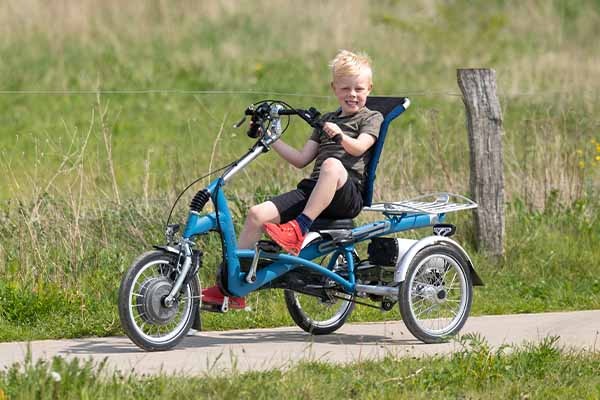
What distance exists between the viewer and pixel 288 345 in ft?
27.1

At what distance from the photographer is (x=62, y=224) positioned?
9.77m

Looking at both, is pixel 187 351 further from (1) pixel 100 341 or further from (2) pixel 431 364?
(2) pixel 431 364

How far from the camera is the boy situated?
8.09m

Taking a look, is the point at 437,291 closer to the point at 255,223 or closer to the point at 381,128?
the point at 381,128

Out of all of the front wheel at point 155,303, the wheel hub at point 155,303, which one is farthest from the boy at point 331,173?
the wheel hub at point 155,303

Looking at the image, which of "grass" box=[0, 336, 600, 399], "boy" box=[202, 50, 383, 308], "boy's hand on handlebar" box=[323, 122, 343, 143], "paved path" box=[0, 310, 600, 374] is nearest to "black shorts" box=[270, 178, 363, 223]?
"boy" box=[202, 50, 383, 308]

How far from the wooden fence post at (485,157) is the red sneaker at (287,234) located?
324cm

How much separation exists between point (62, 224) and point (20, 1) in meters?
14.3

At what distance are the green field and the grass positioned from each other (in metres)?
1.97

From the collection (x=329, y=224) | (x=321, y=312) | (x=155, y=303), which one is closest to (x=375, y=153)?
(x=329, y=224)

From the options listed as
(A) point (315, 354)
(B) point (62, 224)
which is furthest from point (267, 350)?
(B) point (62, 224)

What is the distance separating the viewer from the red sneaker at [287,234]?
26.3 ft

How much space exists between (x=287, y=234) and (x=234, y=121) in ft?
33.2

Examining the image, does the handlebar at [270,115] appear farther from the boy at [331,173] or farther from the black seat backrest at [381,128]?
the black seat backrest at [381,128]
